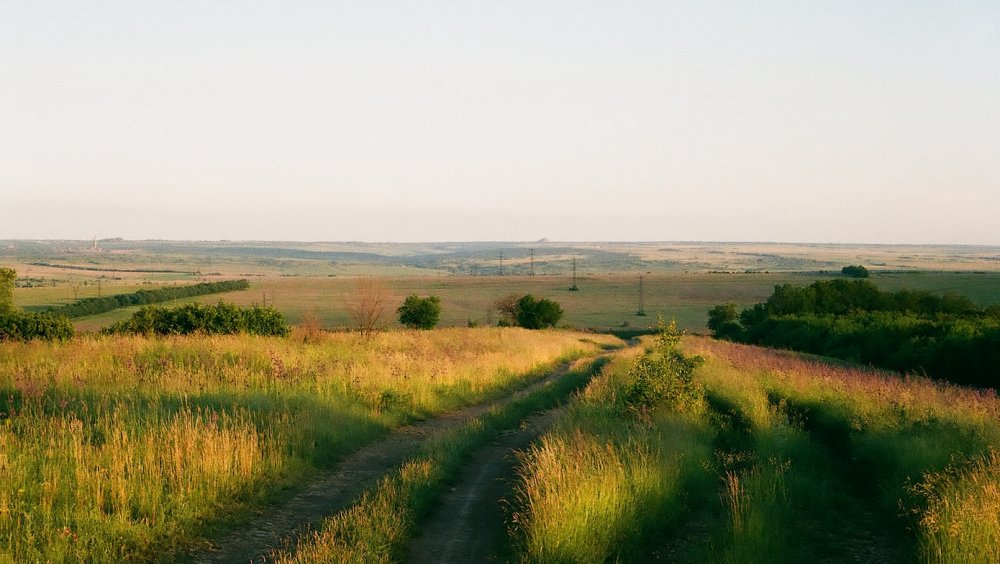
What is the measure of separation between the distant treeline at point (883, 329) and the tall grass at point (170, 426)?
70.3 ft

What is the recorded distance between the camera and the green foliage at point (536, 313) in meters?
87.2

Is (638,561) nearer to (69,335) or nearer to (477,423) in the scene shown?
(477,423)

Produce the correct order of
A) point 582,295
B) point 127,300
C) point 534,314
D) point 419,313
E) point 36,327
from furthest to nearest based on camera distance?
1. point 582,295
2. point 127,300
3. point 534,314
4. point 419,313
5. point 36,327

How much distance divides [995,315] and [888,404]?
→ 158 ft

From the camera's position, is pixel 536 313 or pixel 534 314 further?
pixel 536 313

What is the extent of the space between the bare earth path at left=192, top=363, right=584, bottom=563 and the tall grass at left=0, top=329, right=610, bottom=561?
32 centimetres

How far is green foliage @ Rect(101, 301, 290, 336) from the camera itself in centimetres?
2956

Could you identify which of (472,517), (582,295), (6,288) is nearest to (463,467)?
(472,517)

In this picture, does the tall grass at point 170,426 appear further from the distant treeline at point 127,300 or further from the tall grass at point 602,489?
the distant treeline at point 127,300

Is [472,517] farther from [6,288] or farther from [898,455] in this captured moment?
[6,288]

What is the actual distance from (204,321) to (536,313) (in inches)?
2359

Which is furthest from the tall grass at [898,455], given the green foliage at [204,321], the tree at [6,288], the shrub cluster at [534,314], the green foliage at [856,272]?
the green foliage at [856,272]

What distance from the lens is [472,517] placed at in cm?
950

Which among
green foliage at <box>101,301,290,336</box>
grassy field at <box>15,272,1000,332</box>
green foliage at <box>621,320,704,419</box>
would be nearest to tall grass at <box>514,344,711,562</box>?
green foliage at <box>621,320,704,419</box>
